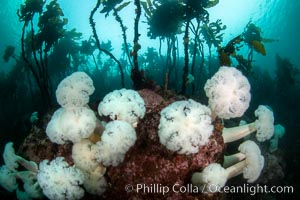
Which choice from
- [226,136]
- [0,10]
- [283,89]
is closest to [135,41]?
[226,136]

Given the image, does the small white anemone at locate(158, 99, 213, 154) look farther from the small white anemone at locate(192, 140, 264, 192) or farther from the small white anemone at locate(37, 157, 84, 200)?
the small white anemone at locate(37, 157, 84, 200)

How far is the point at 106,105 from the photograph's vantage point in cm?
389

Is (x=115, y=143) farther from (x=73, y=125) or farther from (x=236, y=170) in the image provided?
(x=236, y=170)

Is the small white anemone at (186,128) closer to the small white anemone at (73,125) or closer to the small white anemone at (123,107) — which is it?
the small white anemone at (123,107)

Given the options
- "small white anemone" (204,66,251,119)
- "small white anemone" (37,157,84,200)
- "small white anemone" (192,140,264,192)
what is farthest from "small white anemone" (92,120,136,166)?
"small white anemone" (204,66,251,119)

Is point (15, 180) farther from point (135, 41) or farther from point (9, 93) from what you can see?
point (9, 93)

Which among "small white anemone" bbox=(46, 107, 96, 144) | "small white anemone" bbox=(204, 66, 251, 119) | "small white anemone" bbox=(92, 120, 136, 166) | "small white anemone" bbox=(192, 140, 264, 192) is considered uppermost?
"small white anemone" bbox=(204, 66, 251, 119)

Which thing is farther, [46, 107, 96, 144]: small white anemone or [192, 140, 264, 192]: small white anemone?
[46, 107, 96, 144]: small white anemone

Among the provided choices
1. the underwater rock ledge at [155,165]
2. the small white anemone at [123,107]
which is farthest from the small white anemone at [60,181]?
the small white anemone at [123,107]

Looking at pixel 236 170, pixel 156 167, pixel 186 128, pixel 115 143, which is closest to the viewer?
pixel 186 128

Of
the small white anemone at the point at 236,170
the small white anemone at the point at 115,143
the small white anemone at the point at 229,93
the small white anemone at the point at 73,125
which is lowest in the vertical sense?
the small white anemone at the point at 236,170

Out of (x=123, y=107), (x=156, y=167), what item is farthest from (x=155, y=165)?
(x=123, y=107)

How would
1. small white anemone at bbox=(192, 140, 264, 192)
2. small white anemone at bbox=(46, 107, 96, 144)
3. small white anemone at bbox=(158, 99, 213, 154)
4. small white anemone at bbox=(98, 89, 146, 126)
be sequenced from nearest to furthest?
1. small white anemone at bbox=(158, 99, 213, 154)
2. small white anemone at bbox=(192, 140, 264, 192)
3. small white anemone at bbox=(46, 107, 96, 144)
4. small white anemone at bbox=(98, 89, 146, 126)

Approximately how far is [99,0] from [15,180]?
218 inches
